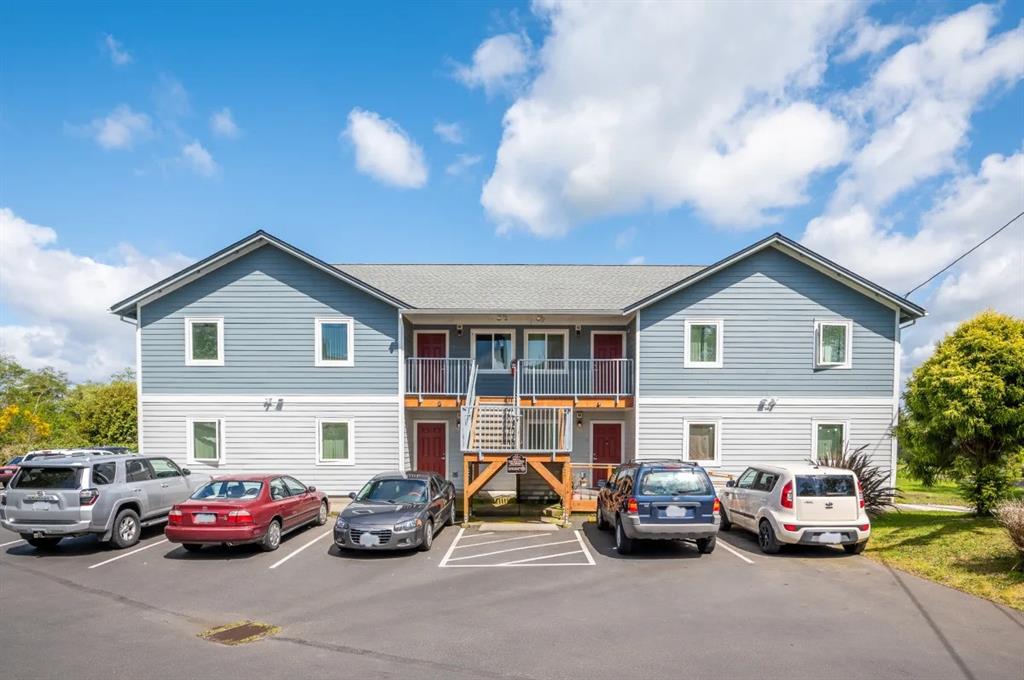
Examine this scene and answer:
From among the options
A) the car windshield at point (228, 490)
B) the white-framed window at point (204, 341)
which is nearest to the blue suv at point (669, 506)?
the car windshield at point (228, 490)

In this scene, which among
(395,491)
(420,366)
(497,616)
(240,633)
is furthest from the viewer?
(420,366)

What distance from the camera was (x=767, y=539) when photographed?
1094cm

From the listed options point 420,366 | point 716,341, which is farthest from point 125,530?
point 716,341

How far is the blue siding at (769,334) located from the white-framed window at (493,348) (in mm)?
4249

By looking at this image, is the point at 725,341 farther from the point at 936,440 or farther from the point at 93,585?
the point at 93,585

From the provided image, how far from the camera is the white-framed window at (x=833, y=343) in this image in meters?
16.8

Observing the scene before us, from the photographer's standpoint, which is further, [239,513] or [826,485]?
[239,513]

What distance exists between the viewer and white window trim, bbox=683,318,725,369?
55.2ft

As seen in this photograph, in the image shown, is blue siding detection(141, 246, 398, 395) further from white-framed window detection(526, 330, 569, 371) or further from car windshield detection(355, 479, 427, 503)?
car windshield detection(355, 479, 427, 503)

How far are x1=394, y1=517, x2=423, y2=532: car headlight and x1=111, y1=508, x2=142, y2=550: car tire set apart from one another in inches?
224

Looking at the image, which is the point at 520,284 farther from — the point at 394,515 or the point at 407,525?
the point at 407,525

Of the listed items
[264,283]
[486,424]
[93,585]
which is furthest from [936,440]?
[264,283]

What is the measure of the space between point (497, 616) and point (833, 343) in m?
13.8

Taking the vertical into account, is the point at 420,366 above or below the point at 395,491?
above
